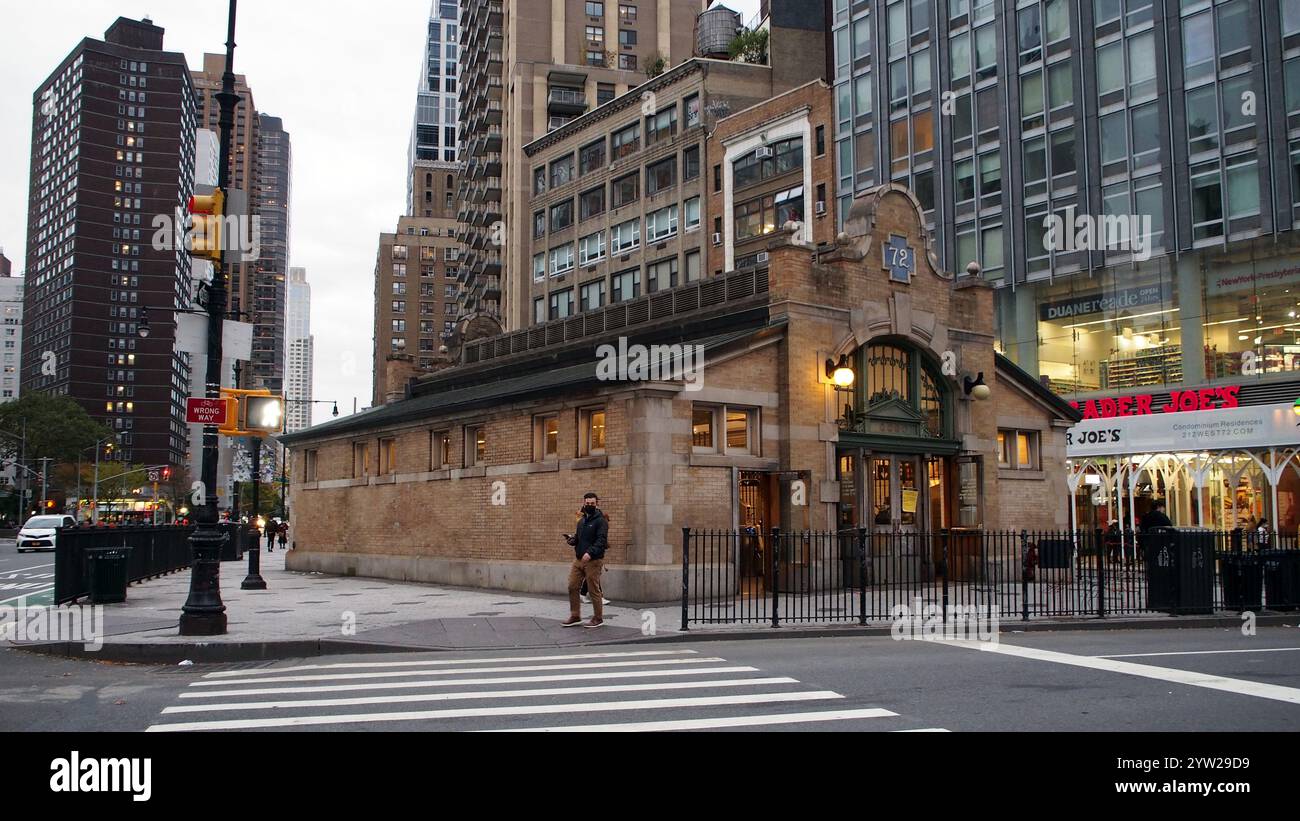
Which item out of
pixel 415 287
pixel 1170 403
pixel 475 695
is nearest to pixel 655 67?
pixel 1170 403

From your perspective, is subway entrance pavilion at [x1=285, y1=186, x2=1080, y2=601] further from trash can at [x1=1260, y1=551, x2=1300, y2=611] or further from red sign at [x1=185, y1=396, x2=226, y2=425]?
red sign at [x1=185, y1=396, x2=226, y2=425]

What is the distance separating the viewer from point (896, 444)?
2352 centimetres

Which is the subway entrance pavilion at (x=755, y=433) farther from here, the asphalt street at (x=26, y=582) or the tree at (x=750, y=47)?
the tree at (x=750, y=47)

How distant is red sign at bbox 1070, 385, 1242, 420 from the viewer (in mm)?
35844

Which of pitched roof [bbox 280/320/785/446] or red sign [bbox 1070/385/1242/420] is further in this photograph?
red sign [bbox 1070/385/1242/420]

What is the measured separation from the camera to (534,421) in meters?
23.1

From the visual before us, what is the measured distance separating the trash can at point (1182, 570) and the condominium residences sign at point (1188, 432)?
1821 cm

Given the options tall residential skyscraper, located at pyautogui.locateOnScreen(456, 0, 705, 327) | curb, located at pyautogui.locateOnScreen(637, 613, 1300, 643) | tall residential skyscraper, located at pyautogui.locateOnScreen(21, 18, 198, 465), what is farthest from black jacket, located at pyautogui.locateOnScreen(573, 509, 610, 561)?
tall residential skyscraper, located at pyautogui.locateOnScreen(21, 18, 198, 465)

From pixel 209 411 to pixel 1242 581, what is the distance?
55.4 ft

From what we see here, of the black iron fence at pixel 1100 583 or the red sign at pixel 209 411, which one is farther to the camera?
the black iron fence at pixel 1100 583

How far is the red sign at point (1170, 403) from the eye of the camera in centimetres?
3584

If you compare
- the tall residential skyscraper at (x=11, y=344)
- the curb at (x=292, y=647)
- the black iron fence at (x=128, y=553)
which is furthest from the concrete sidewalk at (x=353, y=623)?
the tall residential skyscraper at (x=11, y=344)

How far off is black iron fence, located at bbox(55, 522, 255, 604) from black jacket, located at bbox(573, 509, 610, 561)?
31.2 ft
